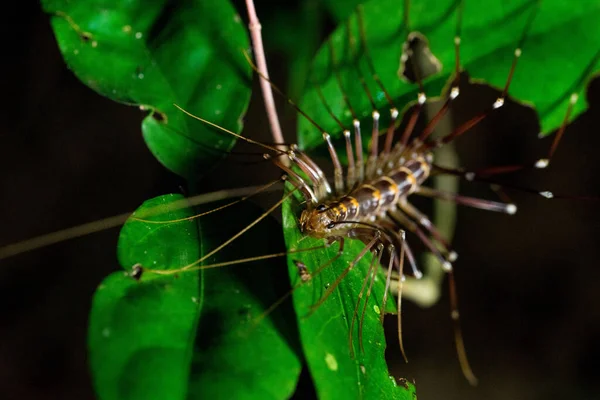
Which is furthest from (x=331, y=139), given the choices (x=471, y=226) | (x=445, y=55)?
(x=471, y=226)

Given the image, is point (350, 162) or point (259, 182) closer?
point (350, 162)

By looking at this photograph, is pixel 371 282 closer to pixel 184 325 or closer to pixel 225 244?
pixel 225 244

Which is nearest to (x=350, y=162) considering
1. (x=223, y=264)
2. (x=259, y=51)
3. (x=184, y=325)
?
(x=259, y=51)

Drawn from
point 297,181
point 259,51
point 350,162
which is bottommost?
point 297,181

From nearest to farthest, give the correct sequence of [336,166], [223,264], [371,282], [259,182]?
[223,264], [371,282], [336,166], [259,182]

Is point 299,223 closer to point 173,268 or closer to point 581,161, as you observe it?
point 173,268

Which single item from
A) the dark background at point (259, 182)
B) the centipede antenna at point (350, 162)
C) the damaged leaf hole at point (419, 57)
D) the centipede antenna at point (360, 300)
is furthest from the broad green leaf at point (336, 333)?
the dark background at point (259, 182)

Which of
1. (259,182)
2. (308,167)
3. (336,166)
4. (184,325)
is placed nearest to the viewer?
(184,325)
